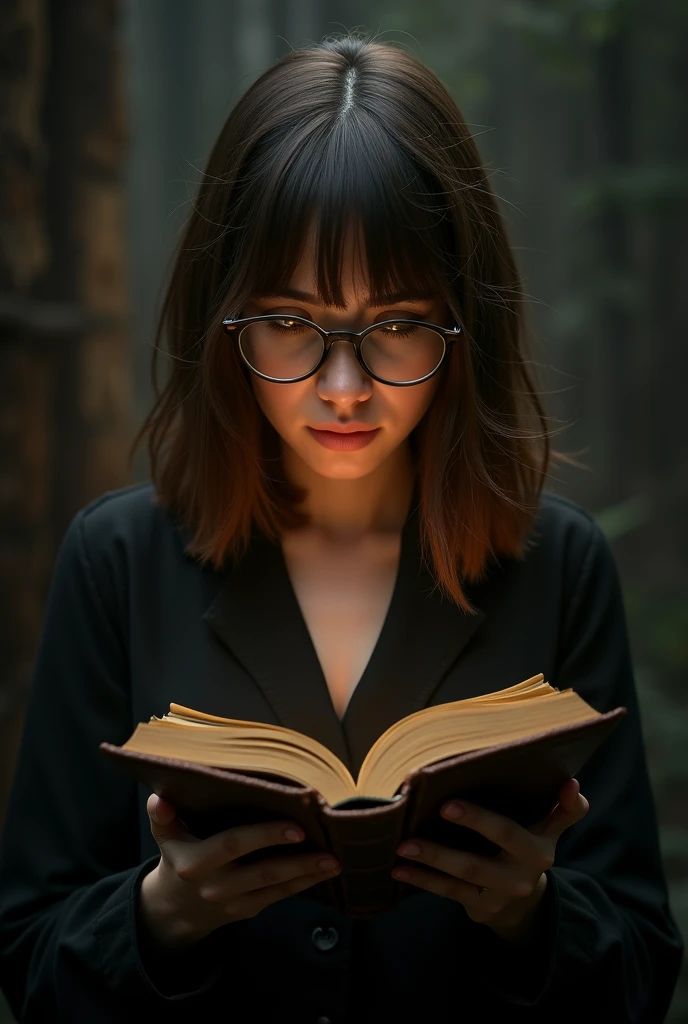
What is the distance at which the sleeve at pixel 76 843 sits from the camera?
134 centimetres

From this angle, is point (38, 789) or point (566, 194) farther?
point (566, 194)

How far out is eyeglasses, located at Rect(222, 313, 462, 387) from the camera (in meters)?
1.33

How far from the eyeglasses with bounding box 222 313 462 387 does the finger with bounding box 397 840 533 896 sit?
570 mm

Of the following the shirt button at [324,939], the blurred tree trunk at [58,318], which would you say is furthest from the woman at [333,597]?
the blurred tree trunk at [58,318]

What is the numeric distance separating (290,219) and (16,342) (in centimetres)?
121

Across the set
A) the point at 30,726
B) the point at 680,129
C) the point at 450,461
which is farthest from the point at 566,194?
the point at 30,726

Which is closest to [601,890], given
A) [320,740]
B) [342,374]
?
[320,740]

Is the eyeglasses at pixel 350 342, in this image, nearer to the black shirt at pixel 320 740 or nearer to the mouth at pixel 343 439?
the mouth at pixel 343 439

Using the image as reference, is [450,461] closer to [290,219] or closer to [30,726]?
[290,219]

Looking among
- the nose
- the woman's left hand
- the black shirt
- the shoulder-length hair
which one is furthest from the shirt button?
the nose

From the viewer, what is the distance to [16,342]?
91.7 inches

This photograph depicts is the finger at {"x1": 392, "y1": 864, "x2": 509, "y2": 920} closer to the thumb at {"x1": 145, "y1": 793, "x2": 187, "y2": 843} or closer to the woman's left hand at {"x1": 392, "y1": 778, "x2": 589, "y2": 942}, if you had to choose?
the woman's left hand at {"x1": 392, "y1": 778, "x2": 589, "y2": 942}

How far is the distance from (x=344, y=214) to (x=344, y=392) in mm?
214

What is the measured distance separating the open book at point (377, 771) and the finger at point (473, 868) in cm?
2
